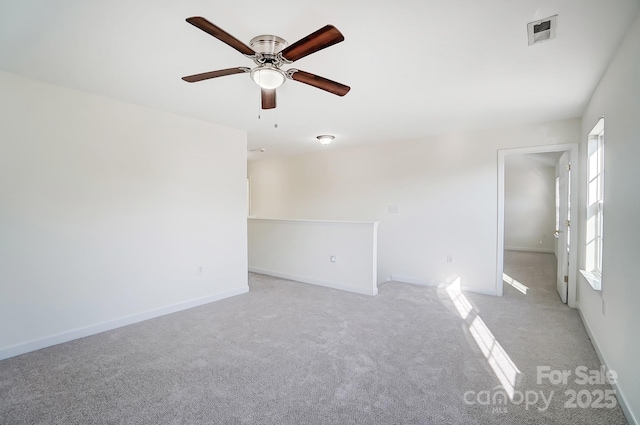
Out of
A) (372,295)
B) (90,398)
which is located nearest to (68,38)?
(90,398)

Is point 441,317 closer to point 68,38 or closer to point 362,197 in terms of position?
point 362,197

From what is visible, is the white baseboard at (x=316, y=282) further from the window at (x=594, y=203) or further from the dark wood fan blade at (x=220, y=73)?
the dark wood fan blade at (x=220, y=73)

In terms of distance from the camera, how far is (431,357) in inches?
97.3

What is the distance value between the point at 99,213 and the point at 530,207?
960cm

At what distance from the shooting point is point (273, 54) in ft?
6.14

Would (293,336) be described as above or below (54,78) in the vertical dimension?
below

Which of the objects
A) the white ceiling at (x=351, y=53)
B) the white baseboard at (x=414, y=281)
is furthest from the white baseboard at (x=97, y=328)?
the white baseboard at (x=414, y=281)

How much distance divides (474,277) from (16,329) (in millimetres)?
5084

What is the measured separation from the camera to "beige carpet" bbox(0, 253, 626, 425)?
181 cm

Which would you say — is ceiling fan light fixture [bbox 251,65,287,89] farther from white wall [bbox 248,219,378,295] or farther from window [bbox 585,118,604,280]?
window [bbox 585,118,604,280]

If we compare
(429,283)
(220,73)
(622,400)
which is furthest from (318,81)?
(429,283)

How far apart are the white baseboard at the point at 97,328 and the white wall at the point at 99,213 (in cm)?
1

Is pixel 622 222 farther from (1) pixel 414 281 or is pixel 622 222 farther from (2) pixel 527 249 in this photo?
(2) pixel 527 249

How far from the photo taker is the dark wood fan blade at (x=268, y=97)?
7.52 feet
